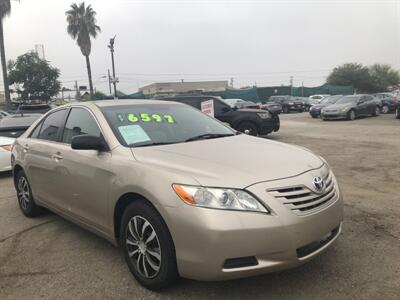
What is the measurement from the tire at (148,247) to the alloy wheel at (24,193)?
8.19 ft

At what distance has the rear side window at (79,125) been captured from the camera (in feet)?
14.1

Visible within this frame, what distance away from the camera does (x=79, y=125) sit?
460 cm

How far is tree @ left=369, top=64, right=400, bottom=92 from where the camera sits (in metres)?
67.8

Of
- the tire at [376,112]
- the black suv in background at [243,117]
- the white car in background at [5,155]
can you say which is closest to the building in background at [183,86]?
the tire at [376,112]

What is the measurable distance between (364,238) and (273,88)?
45.1 m

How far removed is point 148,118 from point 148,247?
1.51 m

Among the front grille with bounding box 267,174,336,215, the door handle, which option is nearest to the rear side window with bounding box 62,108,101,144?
the door handle

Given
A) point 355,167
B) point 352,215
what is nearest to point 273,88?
point 355,167

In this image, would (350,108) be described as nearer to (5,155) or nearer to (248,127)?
(248,127)

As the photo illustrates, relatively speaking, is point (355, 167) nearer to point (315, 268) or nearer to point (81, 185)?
point (315, 268)

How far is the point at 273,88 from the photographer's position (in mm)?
48250

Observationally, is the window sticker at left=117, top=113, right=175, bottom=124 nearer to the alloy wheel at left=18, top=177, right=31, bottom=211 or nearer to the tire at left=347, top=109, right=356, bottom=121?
the alloy wheel at left=18, top=177, right=31, bottom=211

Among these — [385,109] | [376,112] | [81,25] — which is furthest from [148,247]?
[81,25]

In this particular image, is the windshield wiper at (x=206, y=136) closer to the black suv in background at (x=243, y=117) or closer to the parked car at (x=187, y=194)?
the parked car at (x=187, y=194)
